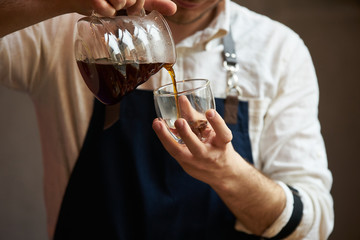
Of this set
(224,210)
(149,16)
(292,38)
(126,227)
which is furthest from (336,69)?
(149,16)

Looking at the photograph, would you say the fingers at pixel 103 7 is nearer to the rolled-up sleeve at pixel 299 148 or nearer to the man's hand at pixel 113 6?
the man's hand at pixel 113 6

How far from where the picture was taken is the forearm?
125 centimetres

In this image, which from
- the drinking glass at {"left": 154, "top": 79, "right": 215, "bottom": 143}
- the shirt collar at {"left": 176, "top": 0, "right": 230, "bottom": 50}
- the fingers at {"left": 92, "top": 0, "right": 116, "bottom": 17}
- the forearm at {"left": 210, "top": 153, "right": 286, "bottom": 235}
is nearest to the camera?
the fingers at {"left": 92, "top": 0, "right": 116, "bottom": 17}

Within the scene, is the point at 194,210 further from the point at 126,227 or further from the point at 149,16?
the point at 149,16

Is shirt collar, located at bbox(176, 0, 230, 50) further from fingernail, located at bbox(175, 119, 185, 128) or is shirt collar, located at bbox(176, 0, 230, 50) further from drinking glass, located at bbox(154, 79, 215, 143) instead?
fingernail, located at bbox(175, 119, 185, 128)

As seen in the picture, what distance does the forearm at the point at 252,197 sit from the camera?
1246 mm

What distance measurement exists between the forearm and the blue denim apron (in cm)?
13

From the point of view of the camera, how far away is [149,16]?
0.97 m

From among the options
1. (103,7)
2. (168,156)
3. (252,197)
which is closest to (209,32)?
(168,156)

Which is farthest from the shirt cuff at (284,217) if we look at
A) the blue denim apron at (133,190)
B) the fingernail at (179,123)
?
the fingernail at (179,123)

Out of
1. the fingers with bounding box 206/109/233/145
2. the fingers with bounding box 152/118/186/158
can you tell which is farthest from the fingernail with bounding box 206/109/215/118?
the fingers with bounding box 152/118/186/158

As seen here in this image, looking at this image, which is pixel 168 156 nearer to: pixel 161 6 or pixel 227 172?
pixel 227 172

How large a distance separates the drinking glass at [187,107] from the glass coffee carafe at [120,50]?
7cm

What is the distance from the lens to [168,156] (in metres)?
1.42
